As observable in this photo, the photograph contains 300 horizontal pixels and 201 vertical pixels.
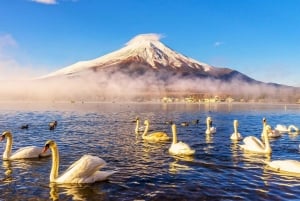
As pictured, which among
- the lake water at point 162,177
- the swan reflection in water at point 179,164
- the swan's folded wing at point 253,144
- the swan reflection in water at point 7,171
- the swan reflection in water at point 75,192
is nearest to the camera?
the swan reflection in water at point 75,192

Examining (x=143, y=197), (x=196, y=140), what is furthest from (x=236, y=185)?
(x=196, y=140)

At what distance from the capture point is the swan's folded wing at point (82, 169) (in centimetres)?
1458

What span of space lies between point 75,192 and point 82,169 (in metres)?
1.06

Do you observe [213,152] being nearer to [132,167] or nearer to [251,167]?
[251,167]

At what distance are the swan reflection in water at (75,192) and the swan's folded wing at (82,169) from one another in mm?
257

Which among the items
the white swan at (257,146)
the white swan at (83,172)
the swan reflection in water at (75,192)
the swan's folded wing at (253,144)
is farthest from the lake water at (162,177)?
the swan's folded wing at (253,144)

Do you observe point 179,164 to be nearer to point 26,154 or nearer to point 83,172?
point 83,172

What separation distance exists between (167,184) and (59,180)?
169 inches

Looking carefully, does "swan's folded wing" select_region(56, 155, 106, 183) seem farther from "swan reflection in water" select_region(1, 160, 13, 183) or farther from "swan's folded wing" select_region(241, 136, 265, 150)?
"swan's folded wing" select_region(241, 136, 265, 150)

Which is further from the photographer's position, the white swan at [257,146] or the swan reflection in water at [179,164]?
the white swan at [257,146]

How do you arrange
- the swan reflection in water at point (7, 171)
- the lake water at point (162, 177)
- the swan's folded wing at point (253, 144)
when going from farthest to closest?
1. the swan's folded wing at point (253, 144)
2. the swan reflection in water at point (7, 171)
3. the lake water at point (162, 177)

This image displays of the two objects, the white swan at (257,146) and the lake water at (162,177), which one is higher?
the white swan at (257,146)

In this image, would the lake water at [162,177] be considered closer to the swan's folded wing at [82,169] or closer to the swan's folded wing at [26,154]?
the swan's folded wing at [82,169]

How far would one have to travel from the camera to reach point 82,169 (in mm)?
14656
